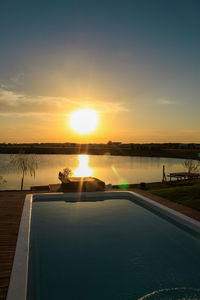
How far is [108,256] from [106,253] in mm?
186

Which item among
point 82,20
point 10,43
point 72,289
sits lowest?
point 72,289

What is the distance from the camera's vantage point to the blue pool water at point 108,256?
4.74 metres

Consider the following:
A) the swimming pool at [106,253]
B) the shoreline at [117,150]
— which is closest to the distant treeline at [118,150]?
the shoreline at [117,150]

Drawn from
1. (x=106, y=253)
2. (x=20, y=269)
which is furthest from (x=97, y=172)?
(x=20, y=269)

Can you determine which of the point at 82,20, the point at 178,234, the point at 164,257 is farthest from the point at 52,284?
the point at 82,20

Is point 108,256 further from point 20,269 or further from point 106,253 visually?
point 20,269

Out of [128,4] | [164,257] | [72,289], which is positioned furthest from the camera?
[128,4]

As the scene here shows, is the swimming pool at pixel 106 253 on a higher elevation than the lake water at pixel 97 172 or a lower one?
higher

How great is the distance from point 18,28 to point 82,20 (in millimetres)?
3164

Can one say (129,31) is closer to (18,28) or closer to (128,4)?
(128,4)

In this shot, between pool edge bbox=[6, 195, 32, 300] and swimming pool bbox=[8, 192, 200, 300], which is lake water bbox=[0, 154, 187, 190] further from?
pool edge bbox=[6, 195, 32, 300]

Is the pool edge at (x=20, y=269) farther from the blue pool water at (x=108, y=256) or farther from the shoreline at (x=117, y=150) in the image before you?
the shoreline at (x=117, y=150)

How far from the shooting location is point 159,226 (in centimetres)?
813

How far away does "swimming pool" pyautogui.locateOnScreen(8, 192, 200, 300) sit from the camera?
4.66 meters
